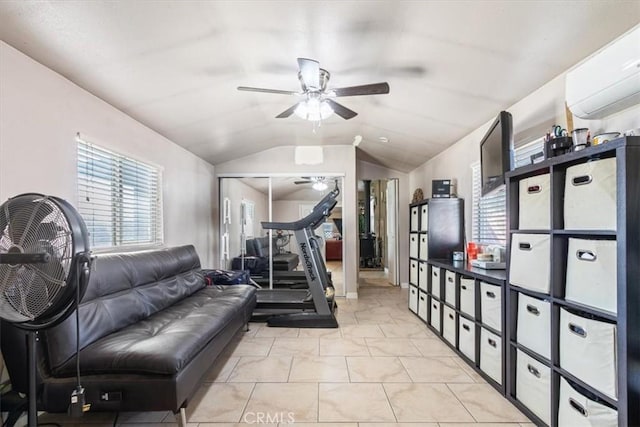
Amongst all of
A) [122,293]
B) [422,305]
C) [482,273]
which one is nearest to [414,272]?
[422,305]

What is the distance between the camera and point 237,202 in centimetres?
545

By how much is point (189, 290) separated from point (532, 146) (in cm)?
347

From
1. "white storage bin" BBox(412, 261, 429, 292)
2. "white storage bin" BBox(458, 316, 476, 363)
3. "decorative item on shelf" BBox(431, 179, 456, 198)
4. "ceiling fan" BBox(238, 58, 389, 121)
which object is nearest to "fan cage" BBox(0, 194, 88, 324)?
"ceiling fan" BBox(238, 58, 389, 121)

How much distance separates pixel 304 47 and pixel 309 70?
30cm

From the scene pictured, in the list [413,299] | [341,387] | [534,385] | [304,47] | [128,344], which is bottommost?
[341,387]

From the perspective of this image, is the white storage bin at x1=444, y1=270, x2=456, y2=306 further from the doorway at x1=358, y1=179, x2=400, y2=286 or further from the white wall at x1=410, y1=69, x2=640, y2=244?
the doorway at x1=358, y1=179, x2=400, y2=286

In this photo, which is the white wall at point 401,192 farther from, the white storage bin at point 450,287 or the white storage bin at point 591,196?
the white storage bin at point 591,196

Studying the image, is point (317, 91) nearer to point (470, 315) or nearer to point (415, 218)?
point (470, 315)

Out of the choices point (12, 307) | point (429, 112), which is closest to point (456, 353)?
point (429, 112)

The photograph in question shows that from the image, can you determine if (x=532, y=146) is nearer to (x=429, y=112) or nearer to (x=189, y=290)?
(x=429, y=112)

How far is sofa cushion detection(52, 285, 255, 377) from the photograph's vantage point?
5.31ft

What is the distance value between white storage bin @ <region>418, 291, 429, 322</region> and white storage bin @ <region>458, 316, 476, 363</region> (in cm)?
85

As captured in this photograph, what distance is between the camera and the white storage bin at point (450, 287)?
2949 mm

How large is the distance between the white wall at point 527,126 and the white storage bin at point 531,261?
0.80 metres
